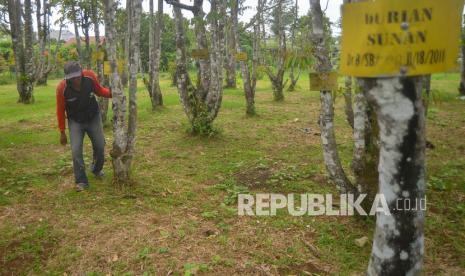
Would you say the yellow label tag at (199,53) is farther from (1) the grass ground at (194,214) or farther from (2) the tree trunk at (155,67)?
(2) the tree trunk at (155,67)

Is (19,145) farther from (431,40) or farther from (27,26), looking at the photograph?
(431,40)

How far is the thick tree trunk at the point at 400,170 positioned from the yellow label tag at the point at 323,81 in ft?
6.48

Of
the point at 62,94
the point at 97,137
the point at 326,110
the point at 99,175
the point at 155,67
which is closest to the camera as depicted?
the point at 326,110

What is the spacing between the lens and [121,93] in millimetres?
5473

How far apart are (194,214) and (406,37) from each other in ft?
11.8

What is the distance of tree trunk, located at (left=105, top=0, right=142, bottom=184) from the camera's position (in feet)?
17.4

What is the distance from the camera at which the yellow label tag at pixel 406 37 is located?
1.84 meters

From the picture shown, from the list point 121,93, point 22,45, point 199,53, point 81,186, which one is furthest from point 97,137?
point 22,45

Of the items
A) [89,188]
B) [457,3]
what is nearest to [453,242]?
[457,3]

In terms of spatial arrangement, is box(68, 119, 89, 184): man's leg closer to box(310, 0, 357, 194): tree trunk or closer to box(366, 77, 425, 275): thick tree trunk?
box(310, 0, 357, 194): tree trunk

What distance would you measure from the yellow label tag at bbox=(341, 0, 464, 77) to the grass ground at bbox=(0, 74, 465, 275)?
1.52 metres

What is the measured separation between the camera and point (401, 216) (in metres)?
2.09

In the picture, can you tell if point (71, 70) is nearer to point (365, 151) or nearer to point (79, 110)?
point (79, 110)

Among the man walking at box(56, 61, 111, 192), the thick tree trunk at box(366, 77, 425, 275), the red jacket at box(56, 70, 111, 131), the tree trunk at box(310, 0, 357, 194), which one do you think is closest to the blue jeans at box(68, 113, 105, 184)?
the man walking at box(56, 61, 111, 192)
